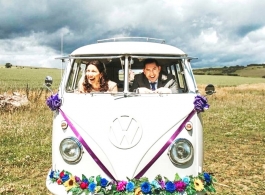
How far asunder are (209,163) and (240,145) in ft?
8.41

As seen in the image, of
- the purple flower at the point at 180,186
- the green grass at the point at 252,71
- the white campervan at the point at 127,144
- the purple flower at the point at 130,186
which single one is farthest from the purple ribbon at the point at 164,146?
the green grass at the point at 252,71

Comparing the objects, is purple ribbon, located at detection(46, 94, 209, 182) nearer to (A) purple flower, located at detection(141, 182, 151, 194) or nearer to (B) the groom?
(A) purple flower, located at detection(141, 182, 151, 194)

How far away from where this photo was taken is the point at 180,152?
4371mm

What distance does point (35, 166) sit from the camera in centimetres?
821

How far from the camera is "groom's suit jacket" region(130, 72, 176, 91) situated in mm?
5188

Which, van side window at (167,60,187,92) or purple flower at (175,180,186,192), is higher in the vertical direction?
van side window at (167,60,187,92)

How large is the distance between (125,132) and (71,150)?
744 millimetres

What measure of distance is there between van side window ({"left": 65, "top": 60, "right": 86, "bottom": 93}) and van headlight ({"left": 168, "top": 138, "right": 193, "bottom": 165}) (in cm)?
186

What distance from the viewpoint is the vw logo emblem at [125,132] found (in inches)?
165

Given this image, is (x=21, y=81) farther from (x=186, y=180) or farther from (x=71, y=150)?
(x=186, y=180)

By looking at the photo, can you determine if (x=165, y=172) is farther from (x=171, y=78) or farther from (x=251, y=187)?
(x=251, y=187)

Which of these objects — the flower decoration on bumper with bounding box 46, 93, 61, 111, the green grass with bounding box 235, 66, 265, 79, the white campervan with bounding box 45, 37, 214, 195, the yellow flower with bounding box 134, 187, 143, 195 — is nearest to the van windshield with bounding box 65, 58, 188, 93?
the white campervan with bounding box 45, 37, 214, 195

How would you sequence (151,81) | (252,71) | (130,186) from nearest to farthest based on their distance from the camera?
(130,186) < (151,81) < (252,71)

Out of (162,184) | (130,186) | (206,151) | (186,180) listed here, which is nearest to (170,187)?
(162,184)
